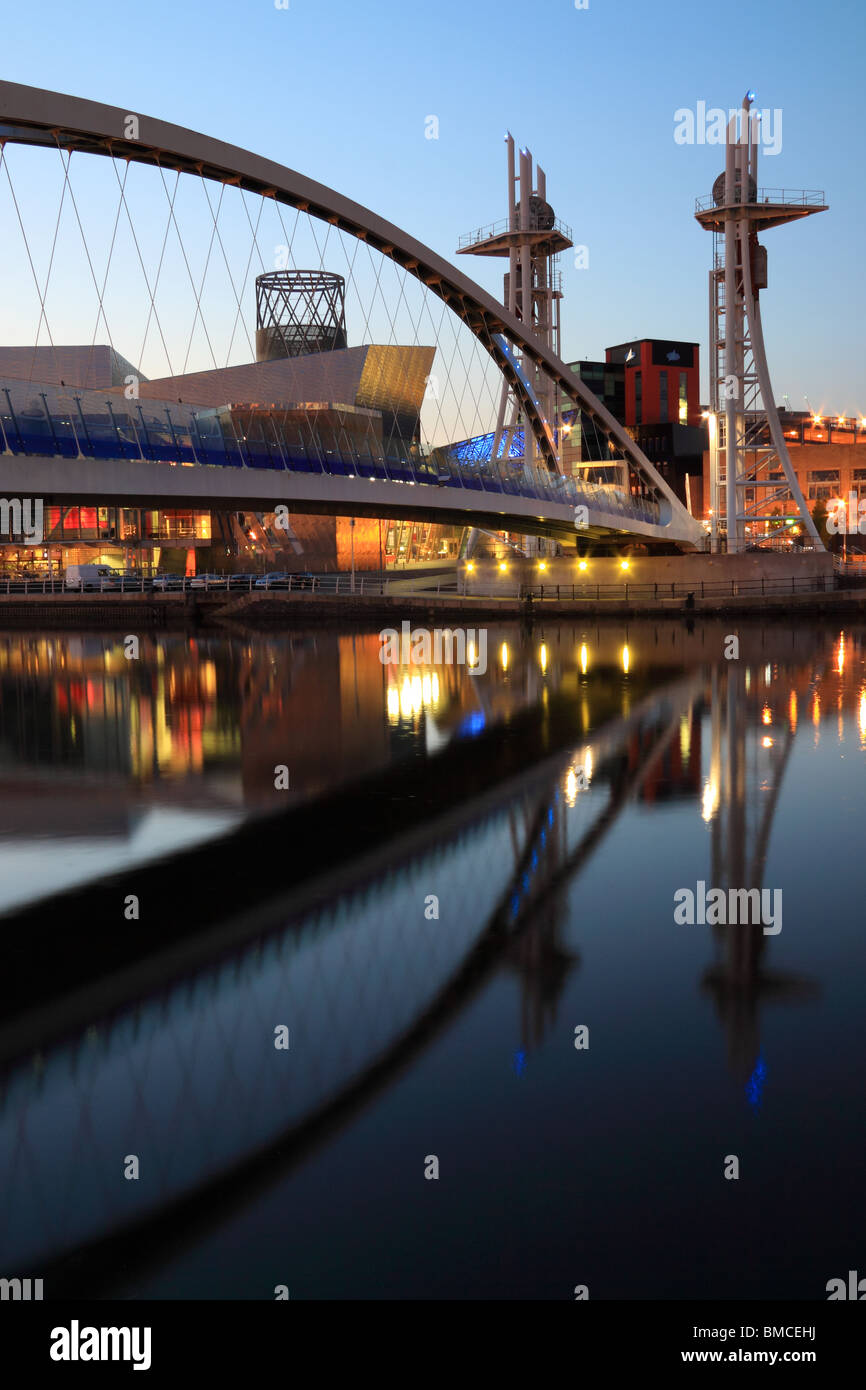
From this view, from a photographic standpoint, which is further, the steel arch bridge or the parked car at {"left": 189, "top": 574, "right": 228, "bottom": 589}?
the parked car at {"left": 189, "top": 574, "right": 228, "bottom": 589}

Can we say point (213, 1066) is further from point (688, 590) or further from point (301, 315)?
point (301, 315)

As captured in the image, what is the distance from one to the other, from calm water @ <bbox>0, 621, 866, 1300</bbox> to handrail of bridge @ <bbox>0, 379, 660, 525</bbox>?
251 inches

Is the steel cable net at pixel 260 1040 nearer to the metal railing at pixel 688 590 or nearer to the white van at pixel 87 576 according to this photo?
the metal railing at pixel 688 590

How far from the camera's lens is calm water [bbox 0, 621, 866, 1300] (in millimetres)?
4914

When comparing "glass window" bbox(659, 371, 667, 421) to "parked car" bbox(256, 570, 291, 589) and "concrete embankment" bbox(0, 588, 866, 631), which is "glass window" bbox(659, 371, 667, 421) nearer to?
"parked car" bbox(256, 570, 291, 589)

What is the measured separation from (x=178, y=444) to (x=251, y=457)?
229cm

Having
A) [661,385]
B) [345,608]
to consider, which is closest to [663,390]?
[661,385]

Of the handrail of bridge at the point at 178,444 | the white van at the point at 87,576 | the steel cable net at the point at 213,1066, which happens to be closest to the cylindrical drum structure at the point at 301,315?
the white van at the point at 87,576

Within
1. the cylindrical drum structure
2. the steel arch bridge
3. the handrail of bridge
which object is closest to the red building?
the cylindrical drum structure

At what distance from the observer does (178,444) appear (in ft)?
71.3

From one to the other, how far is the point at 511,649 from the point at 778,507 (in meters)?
81.1

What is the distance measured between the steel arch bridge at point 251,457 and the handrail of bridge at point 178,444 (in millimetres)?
36

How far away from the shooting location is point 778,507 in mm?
110188
